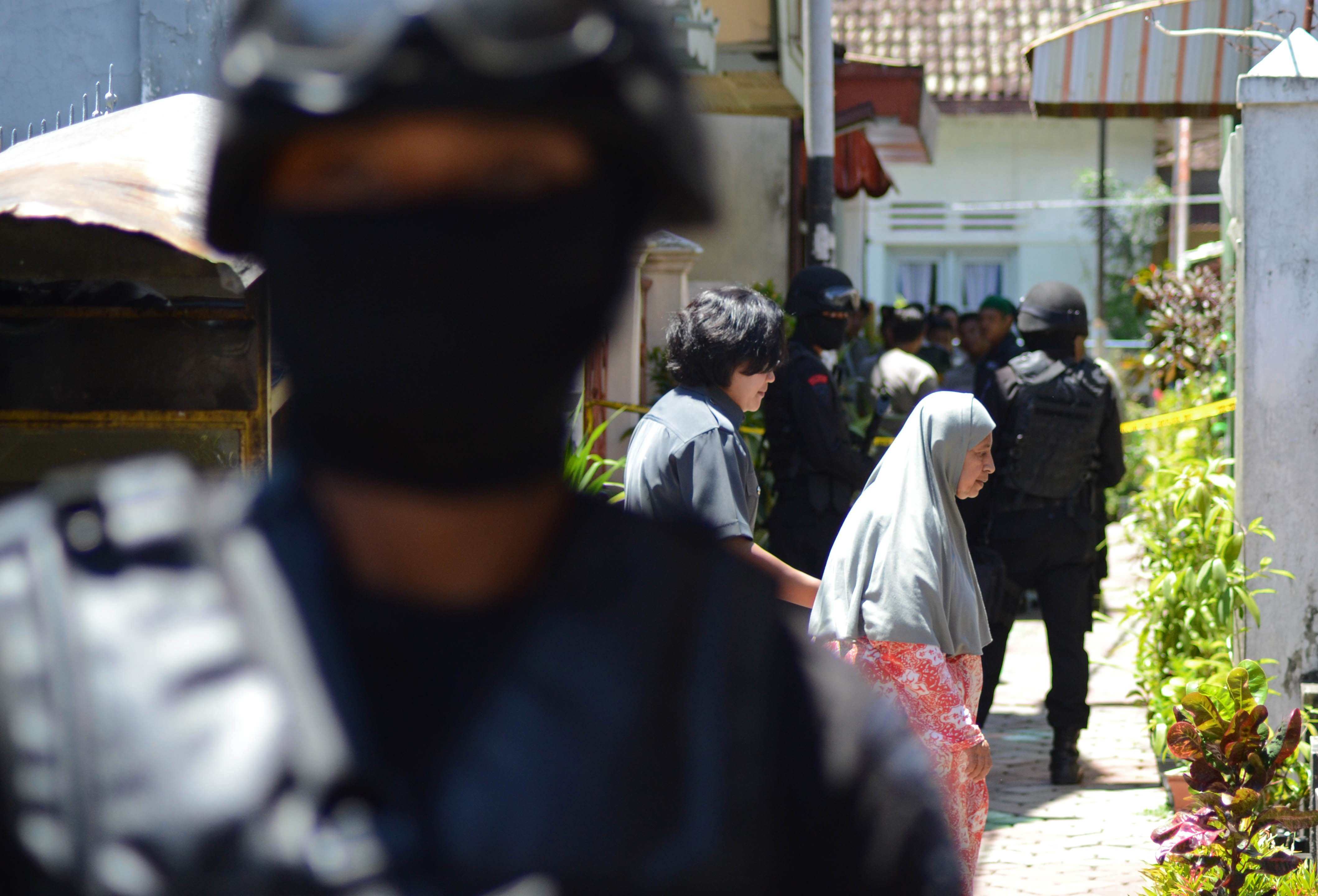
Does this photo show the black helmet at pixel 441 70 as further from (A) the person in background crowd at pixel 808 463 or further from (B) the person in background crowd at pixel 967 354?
(B) the person in background crowd at pixel 967 354

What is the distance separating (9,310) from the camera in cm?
536

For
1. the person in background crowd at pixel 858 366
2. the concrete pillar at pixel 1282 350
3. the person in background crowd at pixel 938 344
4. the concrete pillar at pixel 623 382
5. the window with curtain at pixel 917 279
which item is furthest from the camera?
the window with curtain at pixel 917 279

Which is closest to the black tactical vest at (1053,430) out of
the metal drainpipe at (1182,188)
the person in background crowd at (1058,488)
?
the person in background crowd at (1058,488)

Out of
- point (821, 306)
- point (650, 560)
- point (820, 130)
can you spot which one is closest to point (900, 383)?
point (820, 130)

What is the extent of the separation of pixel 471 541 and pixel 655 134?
295 mm

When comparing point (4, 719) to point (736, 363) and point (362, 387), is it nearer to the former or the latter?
point (362, 387)

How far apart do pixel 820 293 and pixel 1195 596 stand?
2011mm

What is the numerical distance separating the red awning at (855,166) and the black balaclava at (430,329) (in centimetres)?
1134

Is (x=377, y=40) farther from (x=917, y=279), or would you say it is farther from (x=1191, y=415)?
(x=917, y=279)

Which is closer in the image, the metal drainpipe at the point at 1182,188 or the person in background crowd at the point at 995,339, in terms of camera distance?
the person in background crowd at the point at 995,339

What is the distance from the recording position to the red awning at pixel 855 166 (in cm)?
1225

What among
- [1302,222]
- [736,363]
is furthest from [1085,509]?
[736,363]

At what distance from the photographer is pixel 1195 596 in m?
5.73

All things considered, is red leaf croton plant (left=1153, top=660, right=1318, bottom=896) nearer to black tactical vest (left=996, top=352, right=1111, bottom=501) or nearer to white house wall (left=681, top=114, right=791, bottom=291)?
black tactical vest (left=996, top=352, right=1111, bottom=501)
